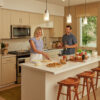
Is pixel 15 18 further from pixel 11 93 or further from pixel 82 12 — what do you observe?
pixel 82 12

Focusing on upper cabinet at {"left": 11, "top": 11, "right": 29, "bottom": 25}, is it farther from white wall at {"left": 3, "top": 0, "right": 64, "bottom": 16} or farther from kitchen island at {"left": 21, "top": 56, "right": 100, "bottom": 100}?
kitchen island at {"left": 21, "top": 56, "right": 100, "bottom": 100}

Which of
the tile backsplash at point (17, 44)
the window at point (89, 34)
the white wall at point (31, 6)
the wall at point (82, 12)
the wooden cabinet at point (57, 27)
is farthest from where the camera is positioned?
the wooden cabinet at point (57, 27)

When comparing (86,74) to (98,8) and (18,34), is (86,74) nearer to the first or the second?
(18,34)

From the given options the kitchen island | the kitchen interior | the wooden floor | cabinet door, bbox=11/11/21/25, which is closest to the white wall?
the kitchen interior

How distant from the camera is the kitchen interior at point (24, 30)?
4.87 m

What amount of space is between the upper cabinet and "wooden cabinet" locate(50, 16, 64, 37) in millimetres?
1439

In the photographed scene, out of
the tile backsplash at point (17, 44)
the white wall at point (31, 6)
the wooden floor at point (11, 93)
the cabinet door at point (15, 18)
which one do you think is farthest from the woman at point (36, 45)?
the tile backsplash at point (17, 44)

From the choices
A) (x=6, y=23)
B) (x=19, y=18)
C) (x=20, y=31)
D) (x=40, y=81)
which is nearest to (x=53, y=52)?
(x=20, y=31)

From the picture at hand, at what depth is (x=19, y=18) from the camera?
541cm

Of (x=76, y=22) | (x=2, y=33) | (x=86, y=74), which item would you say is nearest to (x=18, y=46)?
(x=2, y=33)

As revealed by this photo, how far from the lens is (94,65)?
15.2 ft

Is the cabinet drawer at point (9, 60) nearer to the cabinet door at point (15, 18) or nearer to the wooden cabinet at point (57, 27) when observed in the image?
the cabinet door at point (15, 18)

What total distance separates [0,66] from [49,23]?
265 centimetres

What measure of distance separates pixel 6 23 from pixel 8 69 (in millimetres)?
1363
